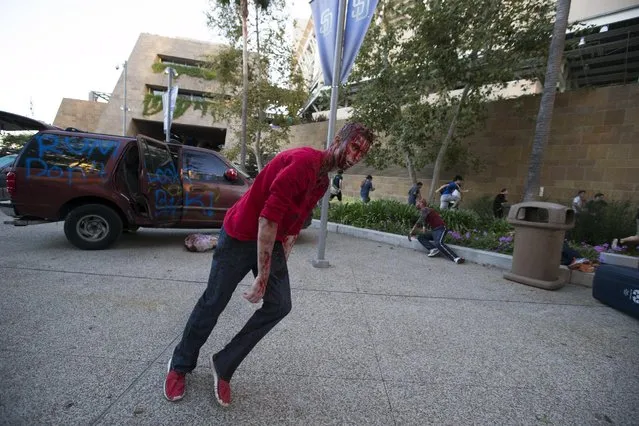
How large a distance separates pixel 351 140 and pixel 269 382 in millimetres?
1769

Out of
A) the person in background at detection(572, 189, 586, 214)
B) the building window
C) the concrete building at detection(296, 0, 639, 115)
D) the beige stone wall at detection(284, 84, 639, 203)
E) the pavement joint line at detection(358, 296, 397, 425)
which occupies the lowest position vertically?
the pavement joint line at detection(358, 296, 397, 425)

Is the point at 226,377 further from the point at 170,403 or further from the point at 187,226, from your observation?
the point at 187,226

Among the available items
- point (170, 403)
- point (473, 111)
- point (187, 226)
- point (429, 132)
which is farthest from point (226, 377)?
point (473, 111)

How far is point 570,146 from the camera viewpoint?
440 inches

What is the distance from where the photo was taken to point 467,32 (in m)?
9.79

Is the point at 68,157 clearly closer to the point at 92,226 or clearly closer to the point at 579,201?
the point at 92,226

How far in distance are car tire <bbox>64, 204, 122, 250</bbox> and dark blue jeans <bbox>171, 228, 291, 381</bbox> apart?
4393mm

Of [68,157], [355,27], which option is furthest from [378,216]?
[68,157]

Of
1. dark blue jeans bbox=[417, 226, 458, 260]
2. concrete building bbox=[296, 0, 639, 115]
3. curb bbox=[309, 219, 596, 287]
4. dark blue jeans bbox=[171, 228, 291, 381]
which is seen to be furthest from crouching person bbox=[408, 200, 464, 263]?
concrete building bbox=[296, 0, 639, 115]

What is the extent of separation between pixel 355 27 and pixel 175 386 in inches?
204

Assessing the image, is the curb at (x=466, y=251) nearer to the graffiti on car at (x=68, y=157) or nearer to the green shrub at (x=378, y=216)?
the green shrub at (x=378, y=216)

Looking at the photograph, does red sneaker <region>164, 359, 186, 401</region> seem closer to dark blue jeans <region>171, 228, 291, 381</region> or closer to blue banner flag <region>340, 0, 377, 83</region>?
dark blue jeans <region>171, 228, 291, 381</region>

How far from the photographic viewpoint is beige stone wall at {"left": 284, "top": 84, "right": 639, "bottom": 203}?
10109 millimetres

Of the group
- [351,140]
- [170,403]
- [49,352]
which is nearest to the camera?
[351,140]
